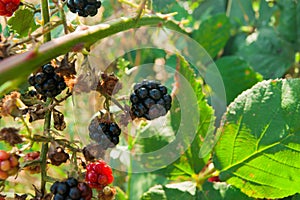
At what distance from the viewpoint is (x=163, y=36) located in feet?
8.64

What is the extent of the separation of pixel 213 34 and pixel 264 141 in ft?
3.10

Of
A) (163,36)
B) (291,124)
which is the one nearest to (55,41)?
(291,124)

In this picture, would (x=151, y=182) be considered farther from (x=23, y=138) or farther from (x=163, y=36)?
(x=23, y=138)

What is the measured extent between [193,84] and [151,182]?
65 cm

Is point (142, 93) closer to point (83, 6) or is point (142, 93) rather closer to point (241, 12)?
point (83, 6)

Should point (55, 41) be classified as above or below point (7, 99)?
above

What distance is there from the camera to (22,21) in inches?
63.7

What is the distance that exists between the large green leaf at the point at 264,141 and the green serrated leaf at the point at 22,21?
2.18 ft

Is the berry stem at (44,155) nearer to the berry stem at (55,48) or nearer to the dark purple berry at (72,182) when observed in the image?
the dark purple berry at (72,182)

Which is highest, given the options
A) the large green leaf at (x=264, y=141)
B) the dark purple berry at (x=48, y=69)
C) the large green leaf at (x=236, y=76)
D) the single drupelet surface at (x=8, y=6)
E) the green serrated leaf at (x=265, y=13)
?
the single drupelet surface at (x=8, y=6)

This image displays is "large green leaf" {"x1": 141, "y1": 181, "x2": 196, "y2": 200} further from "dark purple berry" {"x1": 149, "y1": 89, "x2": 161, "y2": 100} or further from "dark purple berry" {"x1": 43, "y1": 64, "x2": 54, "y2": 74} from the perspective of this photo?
"dark purple berry" {"x1": 43, "y1": 64, "x2": 54, "y2": 74}

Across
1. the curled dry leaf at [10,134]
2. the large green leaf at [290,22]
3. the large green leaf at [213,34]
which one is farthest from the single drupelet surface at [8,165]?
the large green leaf at [290,22]

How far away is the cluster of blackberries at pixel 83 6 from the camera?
1.35m

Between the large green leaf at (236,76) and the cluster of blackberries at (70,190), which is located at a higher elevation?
the large green leaf at (236,76)
